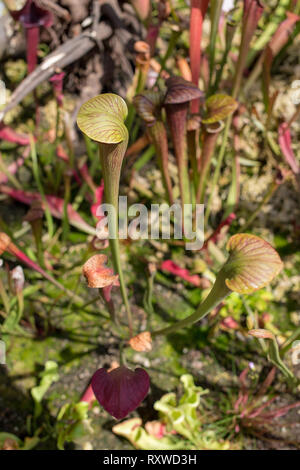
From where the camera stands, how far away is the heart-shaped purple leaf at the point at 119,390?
29.0 inches

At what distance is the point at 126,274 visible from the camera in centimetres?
127

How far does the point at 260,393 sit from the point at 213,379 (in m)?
0.13

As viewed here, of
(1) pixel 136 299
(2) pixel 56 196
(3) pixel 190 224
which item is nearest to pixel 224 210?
(3) pixel 190 224

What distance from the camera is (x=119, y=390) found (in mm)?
743

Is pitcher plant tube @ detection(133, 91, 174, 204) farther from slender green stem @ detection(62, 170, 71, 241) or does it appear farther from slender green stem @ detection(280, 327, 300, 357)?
slender green stem @ detection(280, 327, 300, 357)

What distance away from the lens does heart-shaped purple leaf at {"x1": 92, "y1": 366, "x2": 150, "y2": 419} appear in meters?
0.74

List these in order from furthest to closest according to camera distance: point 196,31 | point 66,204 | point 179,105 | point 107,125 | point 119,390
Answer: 1. point 66,204
2. point 196,31
3. point 179,105
4. point 119,390
5. point 107,125

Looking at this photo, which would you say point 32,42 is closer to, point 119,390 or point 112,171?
point 112,171

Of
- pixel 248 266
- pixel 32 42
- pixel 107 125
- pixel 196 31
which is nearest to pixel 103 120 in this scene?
pixel 107 125

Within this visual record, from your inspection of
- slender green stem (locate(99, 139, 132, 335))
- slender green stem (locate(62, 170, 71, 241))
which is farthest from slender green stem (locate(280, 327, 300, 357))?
slender green stem (locate(62, 170, 71, 241))

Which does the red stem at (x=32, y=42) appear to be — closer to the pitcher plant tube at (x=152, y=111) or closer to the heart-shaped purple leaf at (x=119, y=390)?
the pitcher plant tube at (x=152, y=111)

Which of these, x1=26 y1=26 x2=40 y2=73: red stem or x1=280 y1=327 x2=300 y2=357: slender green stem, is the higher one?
x1=26 y1=26 x2=40 y2=73: red stem

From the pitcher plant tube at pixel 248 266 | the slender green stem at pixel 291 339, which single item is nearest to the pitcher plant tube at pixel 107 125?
the pitcher plant tube at pixel 248 266
